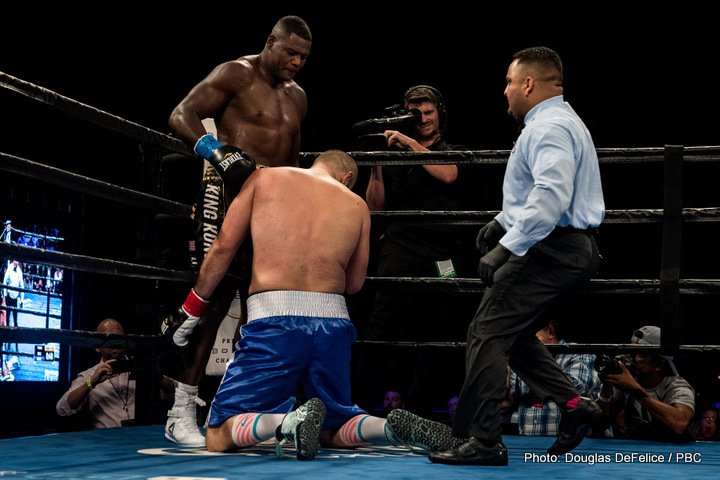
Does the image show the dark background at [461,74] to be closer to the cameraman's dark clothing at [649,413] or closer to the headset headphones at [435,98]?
the headset headphones at [435,98]

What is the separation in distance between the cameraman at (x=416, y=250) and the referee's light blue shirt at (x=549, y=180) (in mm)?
1092

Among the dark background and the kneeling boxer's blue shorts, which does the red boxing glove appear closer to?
the kneeling boxer's blue shorts

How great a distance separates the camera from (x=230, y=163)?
2648mm

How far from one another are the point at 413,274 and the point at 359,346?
0.40 m

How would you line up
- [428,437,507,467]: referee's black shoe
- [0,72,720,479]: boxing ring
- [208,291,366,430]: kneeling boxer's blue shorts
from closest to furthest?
[0,72,720,479]: boxing ring < [428,437,507,467]: referee's black shoe < [208,291,366,430]: kneeling boxer's blue shorts

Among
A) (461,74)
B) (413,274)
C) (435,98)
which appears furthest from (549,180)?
(461,74)

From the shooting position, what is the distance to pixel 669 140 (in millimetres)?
6418

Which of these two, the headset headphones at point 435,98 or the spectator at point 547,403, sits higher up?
the headset headphones at point 435,98

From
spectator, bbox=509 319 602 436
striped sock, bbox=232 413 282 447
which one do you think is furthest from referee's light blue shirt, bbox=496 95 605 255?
spectator, bbox=509 319 602 436

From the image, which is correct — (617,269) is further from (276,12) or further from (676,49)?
(276,12)

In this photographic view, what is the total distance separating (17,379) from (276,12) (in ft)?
11.6

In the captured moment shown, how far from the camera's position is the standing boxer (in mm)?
2846

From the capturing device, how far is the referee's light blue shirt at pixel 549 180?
2230 mm

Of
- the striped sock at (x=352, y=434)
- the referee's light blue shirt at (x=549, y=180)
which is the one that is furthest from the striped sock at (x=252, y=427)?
the referee's light blue shirt at (x=549, y=180)
